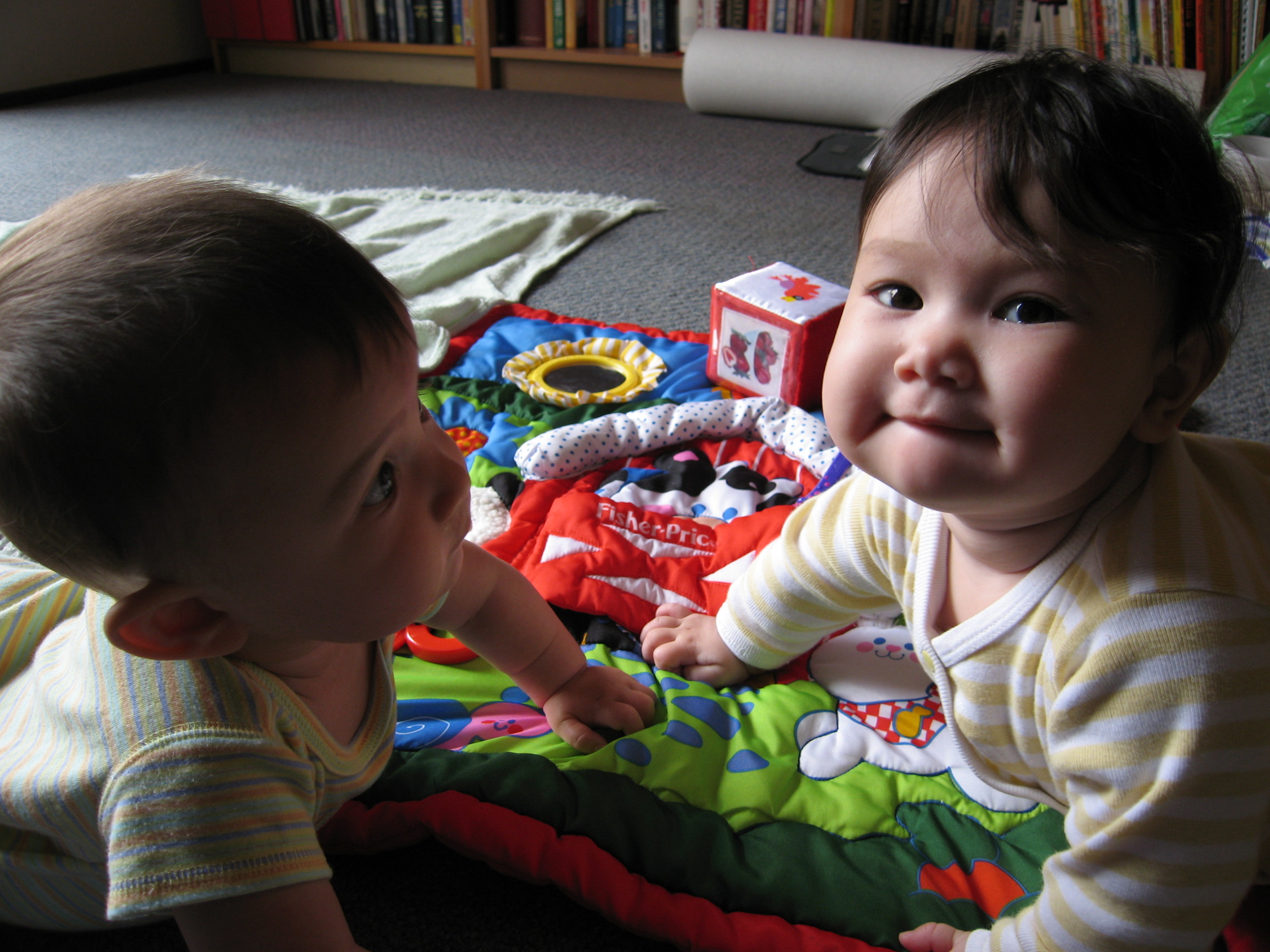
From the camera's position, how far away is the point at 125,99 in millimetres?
2762

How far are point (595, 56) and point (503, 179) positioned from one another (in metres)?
1.02

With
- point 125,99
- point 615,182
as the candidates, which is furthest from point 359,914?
point 125,99

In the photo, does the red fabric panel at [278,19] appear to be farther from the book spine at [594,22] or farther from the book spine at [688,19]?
the book spine at [688,19]

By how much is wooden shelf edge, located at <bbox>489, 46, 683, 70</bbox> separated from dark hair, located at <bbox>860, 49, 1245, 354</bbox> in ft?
8.26

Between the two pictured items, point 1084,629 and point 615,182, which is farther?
point 615,182

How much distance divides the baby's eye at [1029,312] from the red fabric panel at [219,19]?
11.4 ft

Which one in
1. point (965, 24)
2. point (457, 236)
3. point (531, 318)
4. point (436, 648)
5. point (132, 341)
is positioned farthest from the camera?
point (965, 24)

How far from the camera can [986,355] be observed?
1.47ft

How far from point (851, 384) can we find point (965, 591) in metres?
0.17

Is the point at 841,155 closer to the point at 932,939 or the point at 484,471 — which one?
the point at 484,471

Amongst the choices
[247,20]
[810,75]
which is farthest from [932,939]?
[247,20]

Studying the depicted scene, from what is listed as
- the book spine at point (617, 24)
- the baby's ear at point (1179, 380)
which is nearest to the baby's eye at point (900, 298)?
the baby's ear at point (1179, 380)

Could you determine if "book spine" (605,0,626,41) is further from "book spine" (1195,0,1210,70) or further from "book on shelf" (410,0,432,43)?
"book spine" (1195,0,1210,70)

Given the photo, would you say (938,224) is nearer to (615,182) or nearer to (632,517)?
(632,517)
